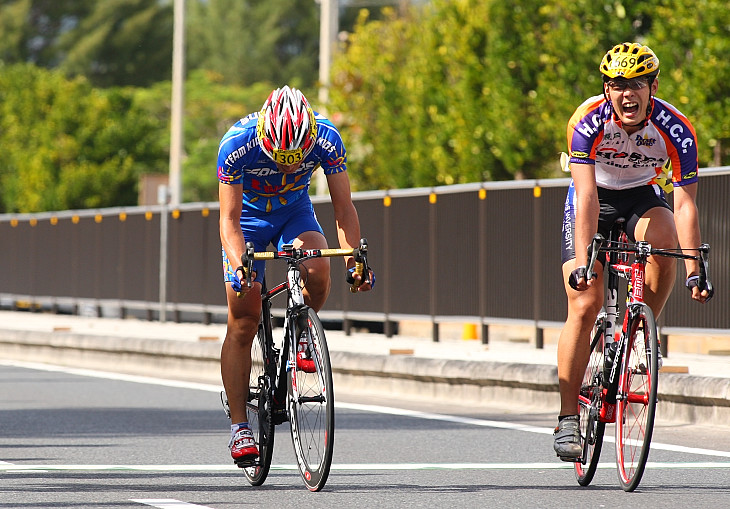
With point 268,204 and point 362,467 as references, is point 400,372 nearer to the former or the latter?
point 362,467

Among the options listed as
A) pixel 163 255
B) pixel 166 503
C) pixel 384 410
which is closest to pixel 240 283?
pixel 166 503

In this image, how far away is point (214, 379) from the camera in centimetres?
1602

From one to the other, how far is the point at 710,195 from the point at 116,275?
1366 cm

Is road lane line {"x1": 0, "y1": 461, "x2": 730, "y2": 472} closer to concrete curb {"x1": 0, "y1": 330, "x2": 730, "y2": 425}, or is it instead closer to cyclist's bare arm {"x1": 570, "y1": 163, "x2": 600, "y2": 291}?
cyclist's bare arm {"x1": 570, "y1": 163, "x2": 600, "y2": 291}

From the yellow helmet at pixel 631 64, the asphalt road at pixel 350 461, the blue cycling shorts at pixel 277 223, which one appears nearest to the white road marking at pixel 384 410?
the asphalt road at pixel 350 461

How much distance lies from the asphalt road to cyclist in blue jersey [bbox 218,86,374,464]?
601mm

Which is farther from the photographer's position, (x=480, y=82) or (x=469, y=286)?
(x=480, y=82)

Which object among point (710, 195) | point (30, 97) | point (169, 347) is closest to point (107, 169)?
point (30, 97)

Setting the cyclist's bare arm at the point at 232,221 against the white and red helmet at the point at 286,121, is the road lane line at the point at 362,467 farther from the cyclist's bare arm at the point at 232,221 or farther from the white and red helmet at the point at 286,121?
the white and red helmet at the point at 286,121

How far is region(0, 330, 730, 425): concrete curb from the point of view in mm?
10695

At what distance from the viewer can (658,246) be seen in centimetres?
741

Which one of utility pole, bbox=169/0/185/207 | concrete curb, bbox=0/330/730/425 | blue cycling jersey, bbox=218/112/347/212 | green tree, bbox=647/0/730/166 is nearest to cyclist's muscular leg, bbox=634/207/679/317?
blue cycling jersey, bbox=218/112/347/212

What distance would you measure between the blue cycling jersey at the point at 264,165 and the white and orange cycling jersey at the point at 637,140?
1081 mm

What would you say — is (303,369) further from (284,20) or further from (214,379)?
(284,20)
